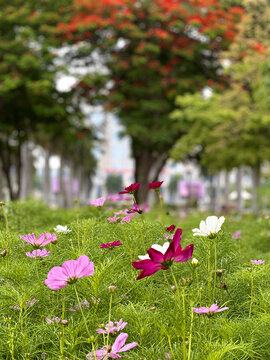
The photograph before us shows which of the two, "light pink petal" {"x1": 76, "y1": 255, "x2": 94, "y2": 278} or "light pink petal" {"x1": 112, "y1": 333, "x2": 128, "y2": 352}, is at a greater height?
"light pink petal" {"x1": 76, "y1": 255, "x2": 94, "y2": 278}

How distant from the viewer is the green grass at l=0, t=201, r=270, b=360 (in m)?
1.59

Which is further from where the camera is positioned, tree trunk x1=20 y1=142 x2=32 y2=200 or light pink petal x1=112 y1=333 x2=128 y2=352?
tree trunk x1=20 y1=142 x2=32 y2=200

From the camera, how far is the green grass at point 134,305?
5.21 feet

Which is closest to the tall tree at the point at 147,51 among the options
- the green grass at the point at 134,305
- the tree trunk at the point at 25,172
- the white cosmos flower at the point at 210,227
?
the tree trunk at the point at 25,172

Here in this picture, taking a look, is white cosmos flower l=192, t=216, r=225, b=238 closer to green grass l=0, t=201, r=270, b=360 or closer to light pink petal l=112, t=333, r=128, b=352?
green grass l=0, t=201, r=270, b=360

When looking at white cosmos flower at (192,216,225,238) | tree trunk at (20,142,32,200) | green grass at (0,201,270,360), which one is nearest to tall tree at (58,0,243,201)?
tree trunk at (20,142,32,200)

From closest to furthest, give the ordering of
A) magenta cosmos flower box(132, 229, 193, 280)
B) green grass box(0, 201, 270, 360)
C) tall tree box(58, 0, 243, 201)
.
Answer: magenta cosmos flower box(132, 229, 193, 280), green grass box(0, 201, 270, 360), tall tree box(58, 0, 243, 201)

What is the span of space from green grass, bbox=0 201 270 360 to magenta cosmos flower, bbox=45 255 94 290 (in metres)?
0.16

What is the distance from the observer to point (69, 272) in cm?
144

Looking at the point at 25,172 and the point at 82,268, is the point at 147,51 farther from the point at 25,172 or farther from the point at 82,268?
the point at 82,268

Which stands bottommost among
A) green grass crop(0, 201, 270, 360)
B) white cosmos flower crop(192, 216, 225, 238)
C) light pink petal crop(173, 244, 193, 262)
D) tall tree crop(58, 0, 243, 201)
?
green grass crop(0, 201, 270, 360)

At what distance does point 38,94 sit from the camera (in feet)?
46.3

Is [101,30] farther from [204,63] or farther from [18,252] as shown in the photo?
[18,252]

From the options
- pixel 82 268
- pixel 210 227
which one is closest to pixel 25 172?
pixel 210 227
